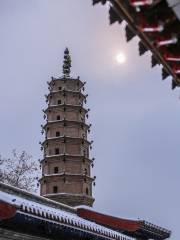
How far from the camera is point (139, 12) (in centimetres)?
754

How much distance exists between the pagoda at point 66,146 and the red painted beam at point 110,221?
46.7 ft

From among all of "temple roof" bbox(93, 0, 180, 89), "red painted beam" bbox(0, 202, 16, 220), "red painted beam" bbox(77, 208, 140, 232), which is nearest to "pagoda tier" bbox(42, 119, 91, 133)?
"red painted beam" bbox(77, 208, 140, 232)

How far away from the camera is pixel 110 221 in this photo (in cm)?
2852

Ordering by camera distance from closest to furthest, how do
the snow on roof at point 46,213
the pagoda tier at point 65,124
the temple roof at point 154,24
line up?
the temple roof at point 154,24 → the snow on roof at point 46,213 → the pagoda tier at point 65,124

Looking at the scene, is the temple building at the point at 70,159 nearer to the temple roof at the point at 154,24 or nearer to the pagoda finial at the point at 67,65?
the pagoda finial at the point at 67,65

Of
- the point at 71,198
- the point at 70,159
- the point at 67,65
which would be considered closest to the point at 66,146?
the point at 70,159

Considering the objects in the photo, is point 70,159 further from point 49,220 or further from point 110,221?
point 49,220

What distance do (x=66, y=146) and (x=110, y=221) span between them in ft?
58.5

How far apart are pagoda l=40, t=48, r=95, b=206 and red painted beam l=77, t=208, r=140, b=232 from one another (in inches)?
561

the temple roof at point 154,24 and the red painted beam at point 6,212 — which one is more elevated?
the temple roof at point 154,24

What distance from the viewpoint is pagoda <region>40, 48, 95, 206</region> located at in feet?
144

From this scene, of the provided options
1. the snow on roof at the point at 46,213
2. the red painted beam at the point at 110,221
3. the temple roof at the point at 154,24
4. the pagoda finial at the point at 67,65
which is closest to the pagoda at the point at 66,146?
the pagoda finial at the point at 67,65

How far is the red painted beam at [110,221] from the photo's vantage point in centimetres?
2783

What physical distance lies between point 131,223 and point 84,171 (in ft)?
52.9
